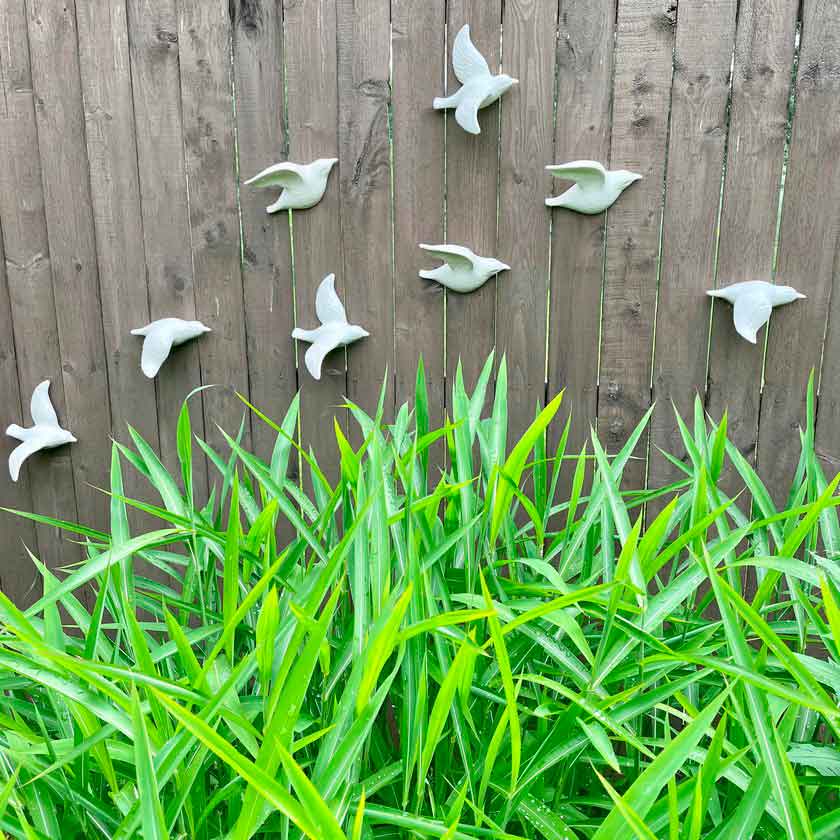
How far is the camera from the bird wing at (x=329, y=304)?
1631mm

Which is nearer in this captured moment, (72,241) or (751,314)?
(751,314)

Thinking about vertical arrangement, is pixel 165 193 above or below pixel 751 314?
above

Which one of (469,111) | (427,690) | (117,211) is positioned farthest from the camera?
(117,211)

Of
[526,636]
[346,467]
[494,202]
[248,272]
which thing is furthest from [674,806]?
[248,272]

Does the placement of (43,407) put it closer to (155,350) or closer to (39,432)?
(39,432)

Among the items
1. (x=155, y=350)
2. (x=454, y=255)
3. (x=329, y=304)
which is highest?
(x=454, y=255)

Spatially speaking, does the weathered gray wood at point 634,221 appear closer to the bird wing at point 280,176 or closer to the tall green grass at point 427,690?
the tall green grass at point 427,690

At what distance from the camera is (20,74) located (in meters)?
1.65

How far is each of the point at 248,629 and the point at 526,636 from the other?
338 mm

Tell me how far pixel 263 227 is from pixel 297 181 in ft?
0.46

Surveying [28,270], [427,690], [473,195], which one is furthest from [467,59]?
[427,690]

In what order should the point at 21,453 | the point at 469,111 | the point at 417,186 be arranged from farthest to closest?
the point at 21,453, the point at 417,186, the point at 469,111

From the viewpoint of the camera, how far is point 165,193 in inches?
65.3

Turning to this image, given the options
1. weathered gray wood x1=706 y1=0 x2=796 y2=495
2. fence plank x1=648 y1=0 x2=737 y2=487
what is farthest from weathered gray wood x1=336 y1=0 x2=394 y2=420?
weathered gray wood x1=706 y1=0 x2=796 y2=495
